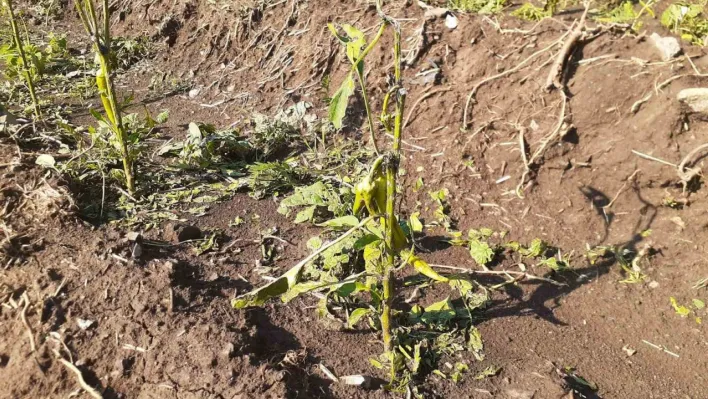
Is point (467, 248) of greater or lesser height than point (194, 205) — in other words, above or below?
below

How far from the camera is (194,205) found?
3117mm

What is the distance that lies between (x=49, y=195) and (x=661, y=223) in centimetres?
341

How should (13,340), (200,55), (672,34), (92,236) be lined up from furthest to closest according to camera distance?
(200,55)
(672,34)
(92,236)
(13,340)

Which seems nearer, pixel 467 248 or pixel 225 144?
pixel 467 248

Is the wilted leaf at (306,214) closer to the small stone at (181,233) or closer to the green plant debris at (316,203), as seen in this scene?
the green plant debris at (316,203)

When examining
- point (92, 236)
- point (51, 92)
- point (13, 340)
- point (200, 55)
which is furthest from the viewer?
point (200, 55)

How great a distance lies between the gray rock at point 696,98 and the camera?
2676 mm

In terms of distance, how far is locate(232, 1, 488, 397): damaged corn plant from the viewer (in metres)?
1.65

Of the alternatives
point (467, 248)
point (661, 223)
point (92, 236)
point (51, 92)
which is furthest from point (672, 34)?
point (51, 92)

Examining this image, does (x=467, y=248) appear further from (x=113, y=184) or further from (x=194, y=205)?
(x=113, y=184)

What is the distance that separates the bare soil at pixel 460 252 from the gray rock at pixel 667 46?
0.06 meters

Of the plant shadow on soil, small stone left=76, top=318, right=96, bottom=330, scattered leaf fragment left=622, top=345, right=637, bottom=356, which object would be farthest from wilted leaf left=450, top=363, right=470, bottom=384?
small stone left=76, top=318, right=96, bottom=330

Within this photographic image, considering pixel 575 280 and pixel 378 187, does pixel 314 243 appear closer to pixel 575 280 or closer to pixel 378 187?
pixel 378 187

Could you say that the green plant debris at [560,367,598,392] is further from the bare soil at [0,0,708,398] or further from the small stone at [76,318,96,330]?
the small stone at [76,318,96,330]
